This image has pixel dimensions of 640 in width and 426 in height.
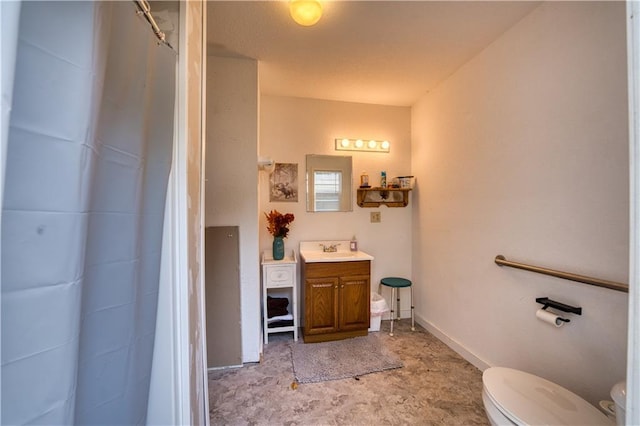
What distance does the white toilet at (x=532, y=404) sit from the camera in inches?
37.8

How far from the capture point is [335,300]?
7.60 ft

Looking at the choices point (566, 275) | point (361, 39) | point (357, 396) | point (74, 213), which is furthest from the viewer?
point (361, 39)

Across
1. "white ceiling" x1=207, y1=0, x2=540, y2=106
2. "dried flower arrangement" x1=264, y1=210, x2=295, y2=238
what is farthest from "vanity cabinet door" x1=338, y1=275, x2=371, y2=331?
"white ceiling" x1=207, y1=0, x2=540, y2=106

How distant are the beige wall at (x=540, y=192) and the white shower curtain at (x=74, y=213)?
1.97 meters

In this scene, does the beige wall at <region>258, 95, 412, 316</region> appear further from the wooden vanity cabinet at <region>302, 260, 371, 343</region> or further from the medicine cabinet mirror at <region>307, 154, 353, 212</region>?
the wooden vanity cabinet at <region>302, 260, 371, 343</region>

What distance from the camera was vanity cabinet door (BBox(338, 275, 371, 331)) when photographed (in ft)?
7.67

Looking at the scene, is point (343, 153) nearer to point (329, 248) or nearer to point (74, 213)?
point (329, 248)

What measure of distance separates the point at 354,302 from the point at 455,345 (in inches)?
37.9

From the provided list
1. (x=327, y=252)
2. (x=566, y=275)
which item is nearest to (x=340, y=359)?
(x=327, y=252)

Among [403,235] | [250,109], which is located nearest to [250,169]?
[250,109]

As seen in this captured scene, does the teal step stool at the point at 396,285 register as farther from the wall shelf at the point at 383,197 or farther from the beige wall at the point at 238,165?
the beige wall at the point at 238,165

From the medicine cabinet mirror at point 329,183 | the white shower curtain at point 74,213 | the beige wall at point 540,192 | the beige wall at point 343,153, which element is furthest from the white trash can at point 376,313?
the white shower curtain at point 74,213

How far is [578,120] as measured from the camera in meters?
1.31

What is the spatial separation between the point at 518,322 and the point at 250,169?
228 cm
